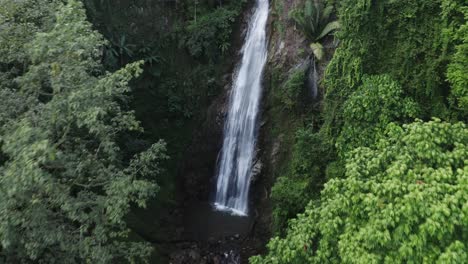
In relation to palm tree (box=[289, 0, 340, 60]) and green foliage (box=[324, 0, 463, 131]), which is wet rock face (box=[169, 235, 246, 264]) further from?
palm tree (box=[289, 0, 340, 60])

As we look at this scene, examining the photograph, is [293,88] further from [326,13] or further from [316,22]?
[326,13]

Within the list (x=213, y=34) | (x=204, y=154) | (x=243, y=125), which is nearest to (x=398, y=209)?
(x=243, y=125)

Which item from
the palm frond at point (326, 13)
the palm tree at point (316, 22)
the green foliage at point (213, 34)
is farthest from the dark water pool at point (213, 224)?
the palm frond at point (326, 13)

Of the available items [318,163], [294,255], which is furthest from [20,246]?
[318,163]

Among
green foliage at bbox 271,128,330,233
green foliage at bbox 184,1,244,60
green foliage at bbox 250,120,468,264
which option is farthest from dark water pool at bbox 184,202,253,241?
green foliage at bbox 250,120,468,264

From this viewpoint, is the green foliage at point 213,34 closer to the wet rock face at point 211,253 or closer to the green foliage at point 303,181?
the green foliage at point 303,181
